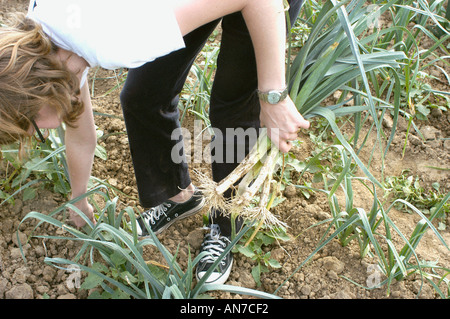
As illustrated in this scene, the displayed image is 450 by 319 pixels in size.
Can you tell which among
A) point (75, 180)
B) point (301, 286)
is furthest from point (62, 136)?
point (301, 286)

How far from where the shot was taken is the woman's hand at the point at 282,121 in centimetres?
119

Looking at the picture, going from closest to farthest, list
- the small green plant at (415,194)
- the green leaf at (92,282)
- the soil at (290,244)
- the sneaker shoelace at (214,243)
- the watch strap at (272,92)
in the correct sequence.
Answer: the watch strap at (272,92)
the green leaf at (92,282)
the soil at (290,244)
the sneaker shoelace at (214,243)
the small green plant at (415,194)

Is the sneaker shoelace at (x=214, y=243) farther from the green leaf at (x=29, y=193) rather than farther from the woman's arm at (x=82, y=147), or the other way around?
the green leaf at (x=29, y=193)

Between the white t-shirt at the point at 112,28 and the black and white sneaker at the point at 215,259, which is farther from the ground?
the white t-shirt at the point at 112,28

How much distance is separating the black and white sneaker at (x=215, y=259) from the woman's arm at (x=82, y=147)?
1.42ft

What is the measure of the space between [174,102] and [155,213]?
45 centimetres

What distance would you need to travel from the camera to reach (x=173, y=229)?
67.2 inches

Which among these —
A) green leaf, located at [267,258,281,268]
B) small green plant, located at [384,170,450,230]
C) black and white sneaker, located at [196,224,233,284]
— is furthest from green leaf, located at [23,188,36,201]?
small green plant, located at [384,170,450,230]

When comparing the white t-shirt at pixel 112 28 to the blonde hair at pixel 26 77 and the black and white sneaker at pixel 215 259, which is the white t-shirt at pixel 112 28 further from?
the black and white sneaker at pixel 215 259

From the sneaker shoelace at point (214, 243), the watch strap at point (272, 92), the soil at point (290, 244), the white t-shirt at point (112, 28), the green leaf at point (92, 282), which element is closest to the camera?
the white t-shirt at point (112, 28)

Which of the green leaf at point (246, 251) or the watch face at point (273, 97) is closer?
the watch face at point (273, 97)

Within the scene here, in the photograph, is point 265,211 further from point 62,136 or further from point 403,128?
point 403,128

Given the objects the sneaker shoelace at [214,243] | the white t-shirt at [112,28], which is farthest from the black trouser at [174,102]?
the white t-shirt at [112,28]

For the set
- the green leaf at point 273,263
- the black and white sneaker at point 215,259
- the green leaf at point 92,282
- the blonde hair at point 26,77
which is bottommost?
the green leaf at point 273,263
